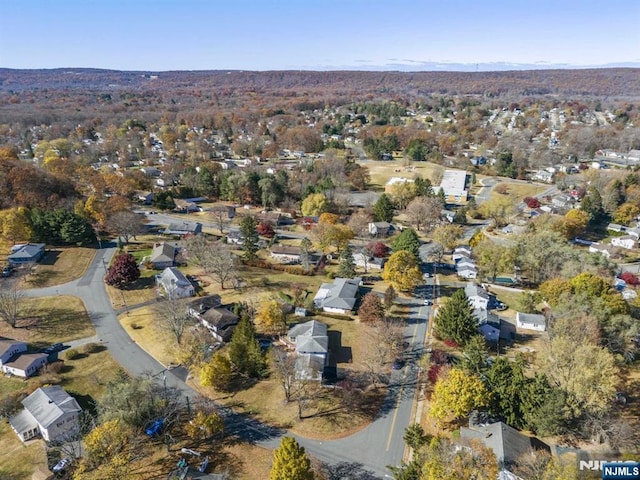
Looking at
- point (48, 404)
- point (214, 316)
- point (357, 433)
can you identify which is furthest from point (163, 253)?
point (357, 433)

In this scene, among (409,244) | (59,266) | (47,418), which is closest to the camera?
(47,418)

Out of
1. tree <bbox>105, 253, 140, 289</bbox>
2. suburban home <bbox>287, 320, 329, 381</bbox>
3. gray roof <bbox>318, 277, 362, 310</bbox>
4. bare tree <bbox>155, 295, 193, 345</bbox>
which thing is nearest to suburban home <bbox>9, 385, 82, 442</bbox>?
bare tree <bbox>155, 295, 193, 345</bbox>

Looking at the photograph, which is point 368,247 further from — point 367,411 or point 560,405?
point 560,405

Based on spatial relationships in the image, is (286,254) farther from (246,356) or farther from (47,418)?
(47,418)

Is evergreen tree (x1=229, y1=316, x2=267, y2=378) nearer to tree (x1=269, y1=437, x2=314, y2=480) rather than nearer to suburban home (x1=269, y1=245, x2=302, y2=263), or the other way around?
tree (x1=269, y1=437, x2=314, y2=480)

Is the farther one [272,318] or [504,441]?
[272,318]

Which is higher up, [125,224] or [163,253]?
[125,224]
